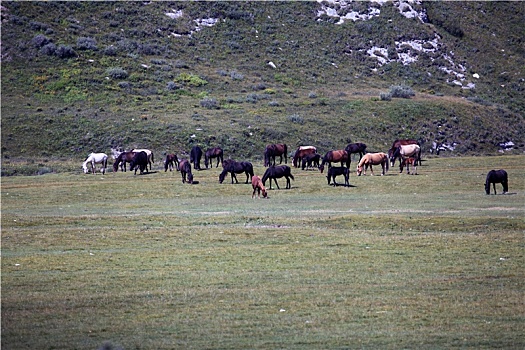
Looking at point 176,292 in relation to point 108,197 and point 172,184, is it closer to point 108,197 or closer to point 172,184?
point 108,197

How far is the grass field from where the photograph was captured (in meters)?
13.0

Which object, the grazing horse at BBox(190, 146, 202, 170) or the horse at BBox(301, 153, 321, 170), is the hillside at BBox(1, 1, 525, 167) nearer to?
the grazing horse at BBox(190, 146, 202, 170)

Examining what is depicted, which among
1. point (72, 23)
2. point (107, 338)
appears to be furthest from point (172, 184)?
point (72, 23)

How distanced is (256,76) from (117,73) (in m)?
14.7

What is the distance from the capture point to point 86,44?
263 feet

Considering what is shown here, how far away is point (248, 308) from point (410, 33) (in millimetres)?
84668

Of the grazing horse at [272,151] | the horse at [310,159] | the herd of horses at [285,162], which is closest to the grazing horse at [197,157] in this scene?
the herd of horses at [285,162]

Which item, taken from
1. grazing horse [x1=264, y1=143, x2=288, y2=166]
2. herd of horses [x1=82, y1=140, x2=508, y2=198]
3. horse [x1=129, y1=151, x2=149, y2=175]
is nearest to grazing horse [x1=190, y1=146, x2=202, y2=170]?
herd of horses [x1=82, y1=140, x2=508, y2=198]

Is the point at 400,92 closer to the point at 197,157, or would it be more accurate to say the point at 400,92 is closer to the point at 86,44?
the point at 86,44

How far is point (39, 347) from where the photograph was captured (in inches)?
483

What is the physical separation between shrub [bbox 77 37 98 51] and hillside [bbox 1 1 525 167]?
229 millimetres

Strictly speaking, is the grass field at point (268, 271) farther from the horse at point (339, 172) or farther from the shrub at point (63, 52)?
the shrub at point (63, 52)

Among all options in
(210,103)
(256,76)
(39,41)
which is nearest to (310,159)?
(210,103)

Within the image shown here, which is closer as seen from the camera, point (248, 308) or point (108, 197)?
point (248, 308)
